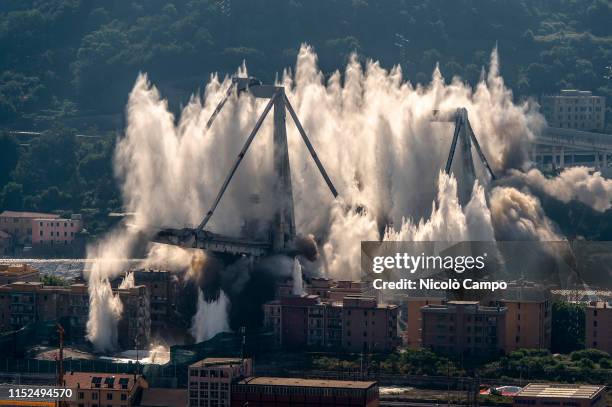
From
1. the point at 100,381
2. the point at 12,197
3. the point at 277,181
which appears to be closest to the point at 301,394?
the point at 100,381

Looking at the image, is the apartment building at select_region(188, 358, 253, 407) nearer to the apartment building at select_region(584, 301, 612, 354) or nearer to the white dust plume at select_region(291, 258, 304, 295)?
the apartment building at select_region(584, 301, 612, 354)

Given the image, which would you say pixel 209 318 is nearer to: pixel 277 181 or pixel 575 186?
pixel 277 181

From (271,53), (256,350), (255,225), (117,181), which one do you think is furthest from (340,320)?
(271,53)

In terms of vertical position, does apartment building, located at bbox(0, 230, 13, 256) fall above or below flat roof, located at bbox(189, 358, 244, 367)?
above

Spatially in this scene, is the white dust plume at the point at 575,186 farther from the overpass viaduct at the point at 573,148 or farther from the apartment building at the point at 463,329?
the apartment building at the point at 463,329

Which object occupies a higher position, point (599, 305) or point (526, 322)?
point (599, 305)

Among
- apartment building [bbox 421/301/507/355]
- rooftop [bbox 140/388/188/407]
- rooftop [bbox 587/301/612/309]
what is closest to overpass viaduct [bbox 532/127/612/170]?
rooftop [bbox 587/301/612/309]
